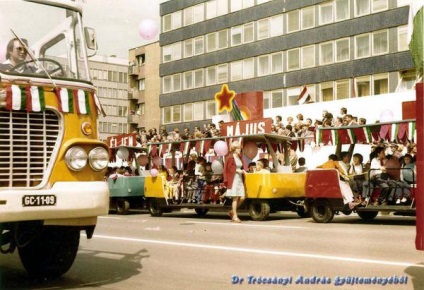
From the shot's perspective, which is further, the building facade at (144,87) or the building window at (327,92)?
the building facade at (144,87)

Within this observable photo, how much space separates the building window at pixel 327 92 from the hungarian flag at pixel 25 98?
41.6 meters

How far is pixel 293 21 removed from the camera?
166ft

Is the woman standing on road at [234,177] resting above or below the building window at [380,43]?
below

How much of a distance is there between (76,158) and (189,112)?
5449 centimetres

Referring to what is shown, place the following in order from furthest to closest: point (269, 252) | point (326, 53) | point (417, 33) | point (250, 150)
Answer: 1. point (326, 53)
2. point (250, 150)
3. point (269, 252)
4. point (417, 33)

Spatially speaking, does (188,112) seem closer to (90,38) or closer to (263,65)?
(263,65)

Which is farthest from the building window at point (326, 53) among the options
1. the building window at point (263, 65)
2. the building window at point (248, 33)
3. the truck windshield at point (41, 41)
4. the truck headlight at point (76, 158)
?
the truck headlight at point (76, 158)

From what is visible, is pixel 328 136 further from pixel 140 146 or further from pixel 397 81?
pixel 397 81

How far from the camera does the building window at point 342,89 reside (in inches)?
1838

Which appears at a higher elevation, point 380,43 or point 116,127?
point 380,43

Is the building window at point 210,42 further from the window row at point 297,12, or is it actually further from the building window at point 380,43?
the building window at point 380,43

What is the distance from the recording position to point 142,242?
12219 mm

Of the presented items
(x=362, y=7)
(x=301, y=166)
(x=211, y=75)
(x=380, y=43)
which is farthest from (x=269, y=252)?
(x=211, y=75)

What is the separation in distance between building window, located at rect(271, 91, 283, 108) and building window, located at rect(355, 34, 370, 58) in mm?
7286
